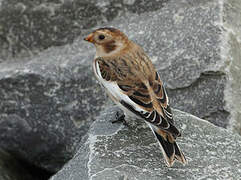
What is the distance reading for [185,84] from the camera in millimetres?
4980

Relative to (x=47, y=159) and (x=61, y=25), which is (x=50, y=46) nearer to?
(x=61, y=25)

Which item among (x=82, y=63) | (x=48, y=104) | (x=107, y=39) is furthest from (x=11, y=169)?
(x=107, y=39)

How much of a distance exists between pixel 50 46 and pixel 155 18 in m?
1.18

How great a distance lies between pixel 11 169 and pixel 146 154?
2.26 metres

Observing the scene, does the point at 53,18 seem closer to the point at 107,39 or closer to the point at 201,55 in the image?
the point at 107,39

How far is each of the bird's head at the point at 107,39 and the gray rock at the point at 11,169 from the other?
1824 mm

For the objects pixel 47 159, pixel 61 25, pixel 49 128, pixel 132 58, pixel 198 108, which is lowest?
pixel 47 159

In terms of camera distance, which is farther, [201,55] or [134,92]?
[201,55]

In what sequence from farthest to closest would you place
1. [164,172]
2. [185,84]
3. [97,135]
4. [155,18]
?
[155,18]
[185,84]
[97,135]
[164,172]

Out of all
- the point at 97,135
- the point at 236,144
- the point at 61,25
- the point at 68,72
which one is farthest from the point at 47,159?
the point at 236,144

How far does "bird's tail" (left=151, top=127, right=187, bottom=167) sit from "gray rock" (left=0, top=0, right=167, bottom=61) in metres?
2.24

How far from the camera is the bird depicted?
3.51m

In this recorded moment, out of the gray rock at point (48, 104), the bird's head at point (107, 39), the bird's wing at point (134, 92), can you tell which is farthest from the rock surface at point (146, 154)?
the gray rock at point (48, 104)

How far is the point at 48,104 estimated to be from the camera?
211 inches
